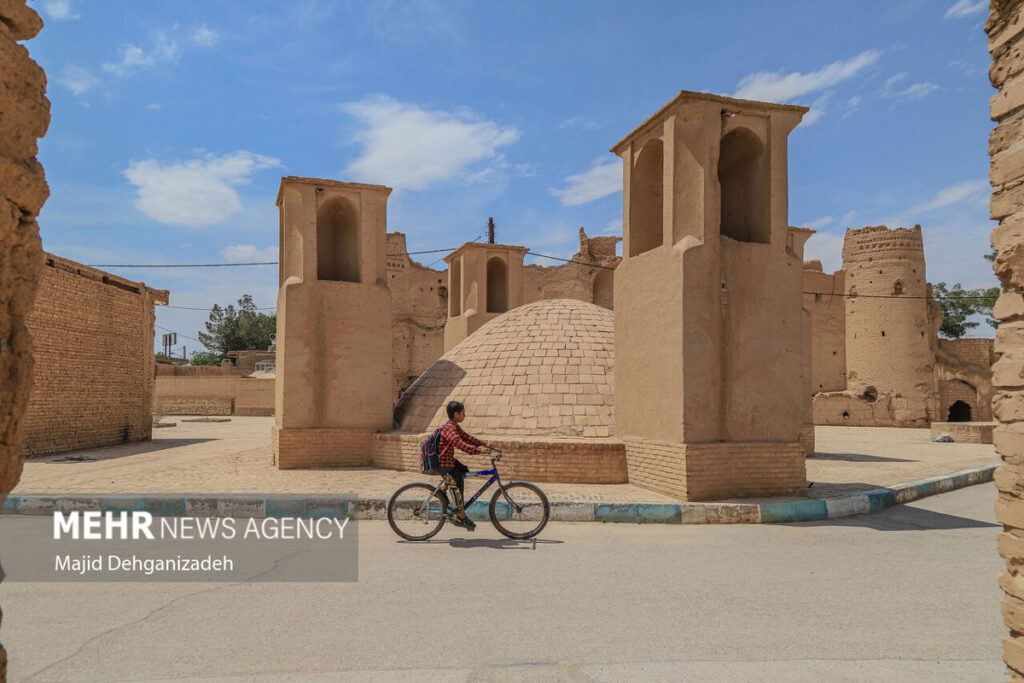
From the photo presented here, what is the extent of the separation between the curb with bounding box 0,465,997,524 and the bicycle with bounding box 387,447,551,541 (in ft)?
2.13

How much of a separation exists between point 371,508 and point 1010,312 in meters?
6.86

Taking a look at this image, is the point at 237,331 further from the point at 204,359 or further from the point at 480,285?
the point at 480,285

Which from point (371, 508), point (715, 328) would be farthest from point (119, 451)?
point (715, 328)

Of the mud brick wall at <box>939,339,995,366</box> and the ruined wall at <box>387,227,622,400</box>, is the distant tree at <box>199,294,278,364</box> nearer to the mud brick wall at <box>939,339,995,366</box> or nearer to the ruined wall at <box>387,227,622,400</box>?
the ruined wall at <box>387,227,622,400</box>

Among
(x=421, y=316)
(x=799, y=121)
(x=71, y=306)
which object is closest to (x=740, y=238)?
(x=799, y=121)

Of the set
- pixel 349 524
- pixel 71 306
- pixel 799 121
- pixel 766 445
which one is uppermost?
pixel 799 121

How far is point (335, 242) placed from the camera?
41.6 ft

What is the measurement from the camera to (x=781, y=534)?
703 centimetres

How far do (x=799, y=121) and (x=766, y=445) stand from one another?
4712 mm

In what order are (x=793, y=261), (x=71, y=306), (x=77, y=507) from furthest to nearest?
(x=71, y=306) < (x=793, y=261) < (x=77, y=507)

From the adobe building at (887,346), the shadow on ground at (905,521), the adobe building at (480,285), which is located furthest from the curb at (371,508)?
the adobe building at (887,346)

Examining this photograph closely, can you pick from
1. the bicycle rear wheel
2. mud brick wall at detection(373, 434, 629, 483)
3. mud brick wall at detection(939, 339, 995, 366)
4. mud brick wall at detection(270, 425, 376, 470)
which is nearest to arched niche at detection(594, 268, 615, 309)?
mud brick wall at detection(939, 339, 995, 366)

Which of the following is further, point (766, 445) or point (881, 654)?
point (766, 445)

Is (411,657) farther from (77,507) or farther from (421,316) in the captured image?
(421,316)
